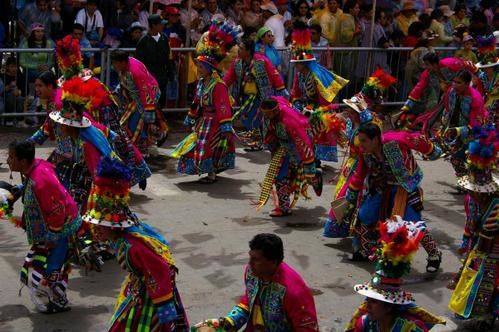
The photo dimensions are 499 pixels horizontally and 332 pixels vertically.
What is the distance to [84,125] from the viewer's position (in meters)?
7.93

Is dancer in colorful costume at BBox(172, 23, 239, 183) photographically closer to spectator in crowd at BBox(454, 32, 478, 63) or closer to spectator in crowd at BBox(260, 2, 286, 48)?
spectator in crowd at BBox(260, 2, 286, 48)

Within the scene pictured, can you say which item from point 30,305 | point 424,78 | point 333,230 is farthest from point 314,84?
point 30,305

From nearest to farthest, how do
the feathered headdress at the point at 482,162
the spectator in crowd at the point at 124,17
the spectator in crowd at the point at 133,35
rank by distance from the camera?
the feathered headdress at the point at 482,162 → the spectator in crowd at the point at 133,35 → the spectator in crowd at the point at 124,17

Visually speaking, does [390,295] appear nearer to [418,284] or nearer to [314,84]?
[418,284]

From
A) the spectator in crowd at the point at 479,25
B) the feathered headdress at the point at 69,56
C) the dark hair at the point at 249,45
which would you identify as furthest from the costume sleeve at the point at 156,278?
the spectator in crowd at the point at 479,25

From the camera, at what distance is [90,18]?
1402 centimetres

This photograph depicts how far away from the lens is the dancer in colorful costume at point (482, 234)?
7180mm

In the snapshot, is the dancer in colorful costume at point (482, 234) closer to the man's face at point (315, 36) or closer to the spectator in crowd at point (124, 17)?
the man's face at point (315, 36)

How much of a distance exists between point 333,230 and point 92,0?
629cm

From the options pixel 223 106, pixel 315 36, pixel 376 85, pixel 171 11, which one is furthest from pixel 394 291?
pixel 315 36

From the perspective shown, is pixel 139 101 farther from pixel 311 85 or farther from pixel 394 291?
pixel 394 291

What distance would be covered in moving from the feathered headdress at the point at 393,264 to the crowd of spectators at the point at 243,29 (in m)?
8.29

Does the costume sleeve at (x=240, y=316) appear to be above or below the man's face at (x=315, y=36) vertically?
below

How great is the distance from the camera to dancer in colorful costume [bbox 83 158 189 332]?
579 cm
